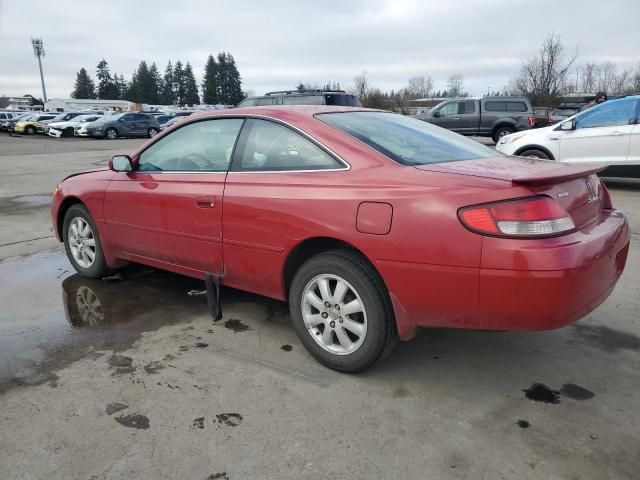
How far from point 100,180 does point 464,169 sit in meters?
3.12

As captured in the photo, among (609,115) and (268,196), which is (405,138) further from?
(609,115)

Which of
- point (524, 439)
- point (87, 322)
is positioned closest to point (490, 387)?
point (524, 439)

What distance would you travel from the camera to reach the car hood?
2.62 m

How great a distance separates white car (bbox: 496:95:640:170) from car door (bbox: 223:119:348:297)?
773cm

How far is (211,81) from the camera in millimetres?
109250

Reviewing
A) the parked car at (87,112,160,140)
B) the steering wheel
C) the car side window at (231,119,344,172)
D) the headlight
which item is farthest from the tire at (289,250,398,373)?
the parked car at (87,112,160,140)

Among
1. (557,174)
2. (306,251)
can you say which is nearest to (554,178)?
(557,174)

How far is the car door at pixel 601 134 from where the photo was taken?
8.98m

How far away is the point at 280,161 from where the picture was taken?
132 inches

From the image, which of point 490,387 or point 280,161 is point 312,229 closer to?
point 280,161

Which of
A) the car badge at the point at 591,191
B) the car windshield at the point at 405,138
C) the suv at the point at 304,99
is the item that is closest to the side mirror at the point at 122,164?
the car windshield at the point at 405,138

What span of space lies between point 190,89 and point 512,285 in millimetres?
119903

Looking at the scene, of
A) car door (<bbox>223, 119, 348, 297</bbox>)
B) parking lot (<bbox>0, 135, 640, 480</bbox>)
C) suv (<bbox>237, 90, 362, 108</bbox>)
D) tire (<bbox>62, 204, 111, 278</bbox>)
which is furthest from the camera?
suv (<bbox>237, 90, 362, 108</bbox>)

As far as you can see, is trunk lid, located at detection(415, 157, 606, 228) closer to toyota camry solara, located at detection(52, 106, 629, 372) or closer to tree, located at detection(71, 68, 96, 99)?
toyota camry solara, located at detection(52, 106, 629, 372)
